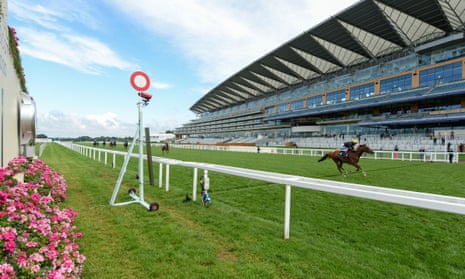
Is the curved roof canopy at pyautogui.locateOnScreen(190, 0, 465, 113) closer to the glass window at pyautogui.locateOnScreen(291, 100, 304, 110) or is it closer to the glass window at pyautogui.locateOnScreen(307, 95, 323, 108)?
the glass window at pyautogui.locateOnScreen(307, 95, 323, 108)

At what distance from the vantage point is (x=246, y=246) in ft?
10.3

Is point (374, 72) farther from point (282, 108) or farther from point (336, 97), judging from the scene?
point (282, 108)

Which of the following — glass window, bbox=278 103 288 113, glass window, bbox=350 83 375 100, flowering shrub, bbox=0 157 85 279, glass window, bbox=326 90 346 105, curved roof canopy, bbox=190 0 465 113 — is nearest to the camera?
flowering shrub, bbox=0 157 85 279

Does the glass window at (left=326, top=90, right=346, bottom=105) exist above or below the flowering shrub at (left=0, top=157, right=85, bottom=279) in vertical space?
above

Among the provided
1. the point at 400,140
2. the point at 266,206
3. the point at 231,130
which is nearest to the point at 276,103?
the point at 231,130

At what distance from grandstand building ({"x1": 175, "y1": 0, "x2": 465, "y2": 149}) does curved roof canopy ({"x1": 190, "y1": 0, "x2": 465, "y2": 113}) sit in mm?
116

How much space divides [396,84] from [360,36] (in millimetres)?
9728

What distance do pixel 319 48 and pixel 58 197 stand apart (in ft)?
156

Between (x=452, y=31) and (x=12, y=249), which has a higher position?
(x=452, y=31)

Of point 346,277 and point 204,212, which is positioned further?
point 204,212

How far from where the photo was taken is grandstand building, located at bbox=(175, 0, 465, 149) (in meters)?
32.2

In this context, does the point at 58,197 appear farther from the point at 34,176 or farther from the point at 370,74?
the point at 370,74

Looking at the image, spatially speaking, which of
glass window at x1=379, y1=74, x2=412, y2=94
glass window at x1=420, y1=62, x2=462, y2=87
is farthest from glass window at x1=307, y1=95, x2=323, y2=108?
glass window at x1=420, y1=62, x2=462, y2=87

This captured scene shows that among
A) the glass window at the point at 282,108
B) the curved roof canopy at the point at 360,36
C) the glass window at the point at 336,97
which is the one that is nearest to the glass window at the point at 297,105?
the glass window at the point at 282,108
